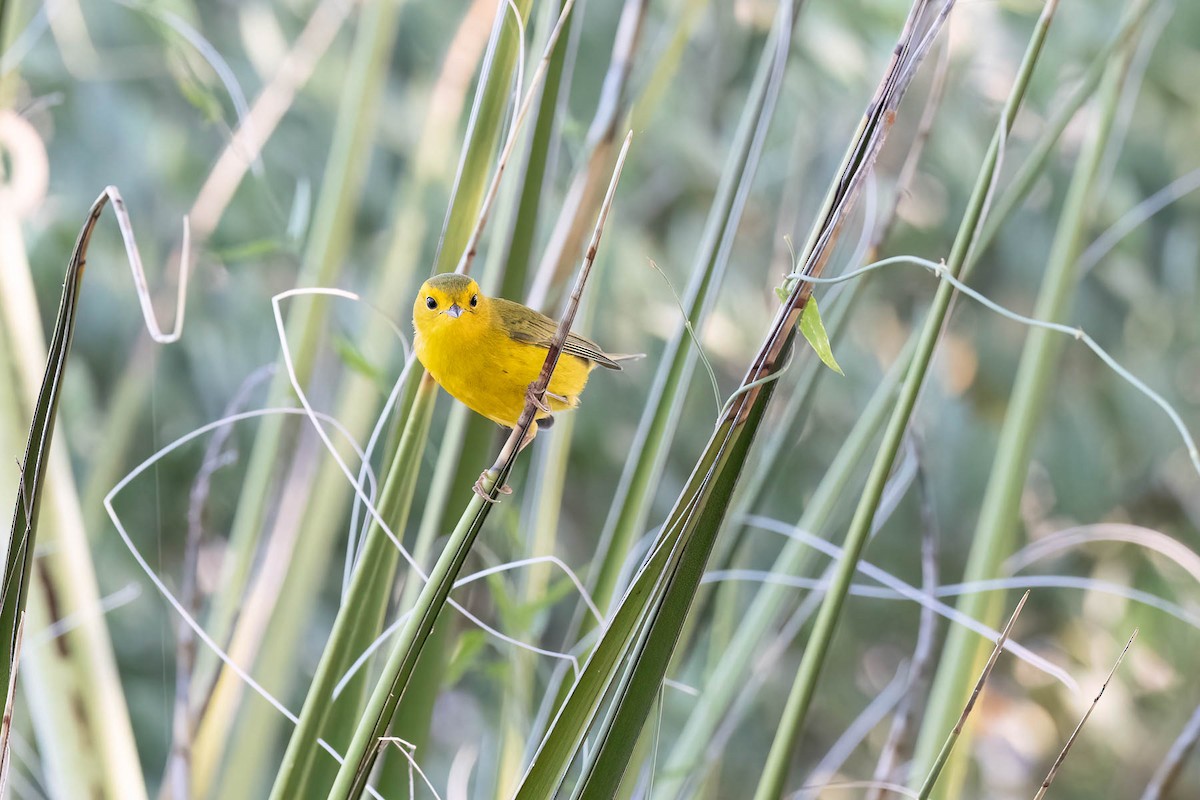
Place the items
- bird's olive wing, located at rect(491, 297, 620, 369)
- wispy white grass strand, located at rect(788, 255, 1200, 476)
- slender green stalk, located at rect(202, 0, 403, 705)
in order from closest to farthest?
wispy white grass strand, located at rect(788, 255, 1200, 476), bird's olive wing, located at rect(491, 297, 620, 369), slender green stalk, located at rect(202, 0, 403, 705)

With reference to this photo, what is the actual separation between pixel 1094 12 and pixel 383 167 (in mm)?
642

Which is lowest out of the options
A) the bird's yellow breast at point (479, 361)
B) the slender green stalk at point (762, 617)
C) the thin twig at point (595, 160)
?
the slender green stalk at point (762, 617)

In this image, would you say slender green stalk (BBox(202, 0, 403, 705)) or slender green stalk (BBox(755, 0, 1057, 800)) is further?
slender green stalk (BBox(202, 0, 403, 705))

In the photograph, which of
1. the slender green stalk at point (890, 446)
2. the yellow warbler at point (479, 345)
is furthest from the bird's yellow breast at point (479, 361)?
the slender green stalk at point (890, 446)

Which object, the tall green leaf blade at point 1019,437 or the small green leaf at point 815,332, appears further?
the tall green leaf blade at point 1019,437

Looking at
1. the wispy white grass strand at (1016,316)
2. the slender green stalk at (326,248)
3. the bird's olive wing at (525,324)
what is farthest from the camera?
the slender green stalk at (326,248)

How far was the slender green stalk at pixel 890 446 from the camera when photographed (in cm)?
20

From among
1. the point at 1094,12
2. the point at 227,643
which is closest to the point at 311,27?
the point at 227,643

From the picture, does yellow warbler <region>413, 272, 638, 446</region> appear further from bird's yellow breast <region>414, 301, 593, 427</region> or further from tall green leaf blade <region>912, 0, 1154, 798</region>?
tall green leaf blade <region>912, 0, 1154, 798</region>

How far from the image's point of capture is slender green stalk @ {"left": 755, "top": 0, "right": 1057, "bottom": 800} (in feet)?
0.67

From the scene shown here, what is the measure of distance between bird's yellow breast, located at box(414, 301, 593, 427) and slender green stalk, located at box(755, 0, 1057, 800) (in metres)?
0.10

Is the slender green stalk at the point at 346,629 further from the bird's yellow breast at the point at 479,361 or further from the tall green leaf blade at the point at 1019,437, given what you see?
the tall green leaf blade at the point at 1019,437

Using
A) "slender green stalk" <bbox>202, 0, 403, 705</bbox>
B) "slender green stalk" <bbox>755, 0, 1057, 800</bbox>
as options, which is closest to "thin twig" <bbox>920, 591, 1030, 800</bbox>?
"slender green stalk" <bbox>755, 0, 1057, 800</bbox>

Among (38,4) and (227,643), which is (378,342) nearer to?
(227,643)
